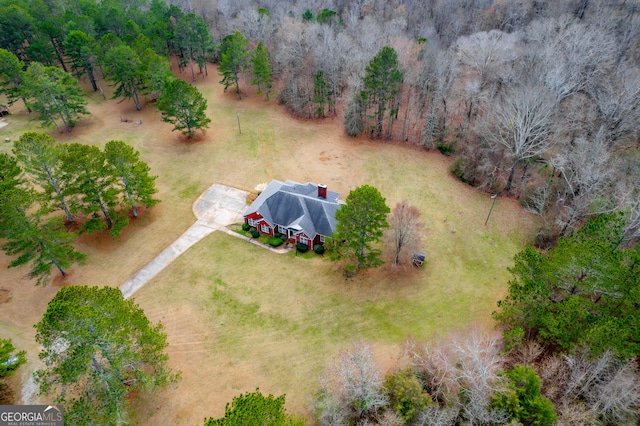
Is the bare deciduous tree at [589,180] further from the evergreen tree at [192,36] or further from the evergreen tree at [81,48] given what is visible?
the evergreen tree at [81,48]

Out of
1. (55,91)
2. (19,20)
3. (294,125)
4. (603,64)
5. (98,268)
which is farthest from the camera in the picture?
(19,20)

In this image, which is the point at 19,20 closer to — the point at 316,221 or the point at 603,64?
the point at 316,221

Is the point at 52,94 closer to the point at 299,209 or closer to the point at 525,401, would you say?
the point at 299,209

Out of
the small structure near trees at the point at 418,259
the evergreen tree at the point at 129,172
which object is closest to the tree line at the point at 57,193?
the evergreen tree at the point at 129,172

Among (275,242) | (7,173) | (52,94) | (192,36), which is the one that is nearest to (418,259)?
(275,242)

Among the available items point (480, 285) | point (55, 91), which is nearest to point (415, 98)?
point (480, 285)

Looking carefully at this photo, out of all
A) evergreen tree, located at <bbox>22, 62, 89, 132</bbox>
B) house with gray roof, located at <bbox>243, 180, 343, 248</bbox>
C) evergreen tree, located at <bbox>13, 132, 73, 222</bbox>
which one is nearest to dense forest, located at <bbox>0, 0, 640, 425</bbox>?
evergreen tree, located at <bbox>22, 62, 89, 132</bbox>

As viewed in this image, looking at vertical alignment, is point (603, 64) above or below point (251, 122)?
above
